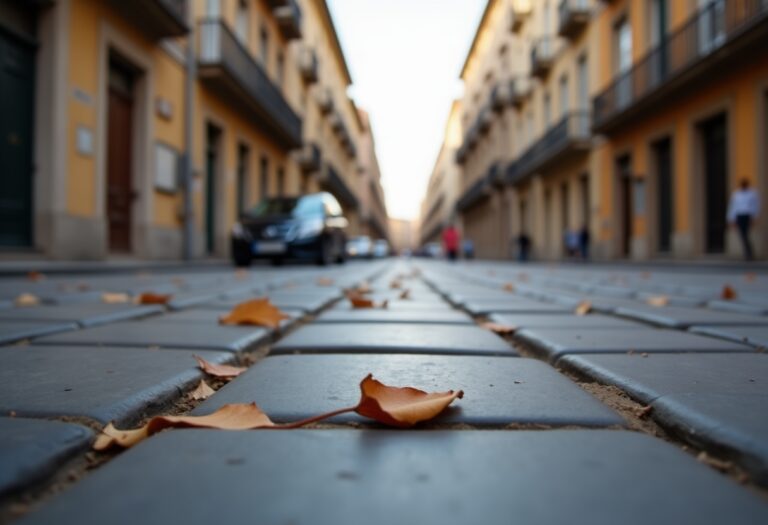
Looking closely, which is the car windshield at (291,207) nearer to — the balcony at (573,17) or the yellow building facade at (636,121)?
the yellow building facade at (636,121)

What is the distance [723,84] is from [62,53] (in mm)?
12714

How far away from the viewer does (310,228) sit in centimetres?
1153

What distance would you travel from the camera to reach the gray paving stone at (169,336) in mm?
1778

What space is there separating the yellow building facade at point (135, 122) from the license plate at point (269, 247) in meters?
1.75

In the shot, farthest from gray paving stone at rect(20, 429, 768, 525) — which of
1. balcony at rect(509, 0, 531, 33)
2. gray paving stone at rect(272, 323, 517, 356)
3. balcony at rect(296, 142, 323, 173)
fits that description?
balcony at rect(509, 0, 531, 33)

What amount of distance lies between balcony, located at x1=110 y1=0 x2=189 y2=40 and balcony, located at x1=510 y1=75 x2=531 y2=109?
19.8 meters

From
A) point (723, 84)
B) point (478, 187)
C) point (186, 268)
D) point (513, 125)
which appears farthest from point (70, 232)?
point (478, 187)

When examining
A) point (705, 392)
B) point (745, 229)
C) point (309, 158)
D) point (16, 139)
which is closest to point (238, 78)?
point (16, 139)

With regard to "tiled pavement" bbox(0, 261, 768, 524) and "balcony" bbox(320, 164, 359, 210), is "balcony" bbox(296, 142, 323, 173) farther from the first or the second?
"tiled pavement" bbox(0, 261, 768, 524)

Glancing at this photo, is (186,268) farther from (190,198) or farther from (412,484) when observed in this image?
(412,484)

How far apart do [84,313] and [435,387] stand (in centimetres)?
215

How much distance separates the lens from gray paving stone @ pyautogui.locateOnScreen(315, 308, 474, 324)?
2.56m

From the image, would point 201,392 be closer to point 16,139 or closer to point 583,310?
point 583,310

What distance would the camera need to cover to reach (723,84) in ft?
40.5
